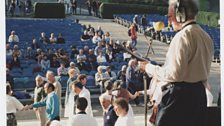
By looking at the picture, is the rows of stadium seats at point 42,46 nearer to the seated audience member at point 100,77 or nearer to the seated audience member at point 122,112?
the seated audience member at point 100,77

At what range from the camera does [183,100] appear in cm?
197

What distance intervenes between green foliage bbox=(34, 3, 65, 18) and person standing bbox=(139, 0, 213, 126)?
1632 cm

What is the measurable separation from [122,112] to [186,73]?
1546 millimetres

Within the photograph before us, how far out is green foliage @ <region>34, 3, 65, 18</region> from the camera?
1817cm

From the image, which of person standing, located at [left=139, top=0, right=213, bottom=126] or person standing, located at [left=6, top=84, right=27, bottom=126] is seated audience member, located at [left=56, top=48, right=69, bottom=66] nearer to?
person standing, located at [left=6, top=84, right=27, bottom=126]

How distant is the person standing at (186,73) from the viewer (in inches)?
75.6

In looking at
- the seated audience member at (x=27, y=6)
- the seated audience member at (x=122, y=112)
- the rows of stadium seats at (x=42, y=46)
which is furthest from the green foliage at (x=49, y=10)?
the seated audience member at (x=122, y=112)

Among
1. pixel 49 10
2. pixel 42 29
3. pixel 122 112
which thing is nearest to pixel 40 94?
pixel 122 112

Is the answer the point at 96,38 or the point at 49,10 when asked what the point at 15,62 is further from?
the point at 49,10

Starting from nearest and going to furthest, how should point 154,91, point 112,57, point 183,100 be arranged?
point 183,100 → point 154,91 → point 112,57

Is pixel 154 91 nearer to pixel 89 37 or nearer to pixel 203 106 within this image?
pixel 203 106

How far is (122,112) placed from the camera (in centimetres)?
343

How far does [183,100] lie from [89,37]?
11.1 meters

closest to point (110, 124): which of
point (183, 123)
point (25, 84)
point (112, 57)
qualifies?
point (183, 123)
